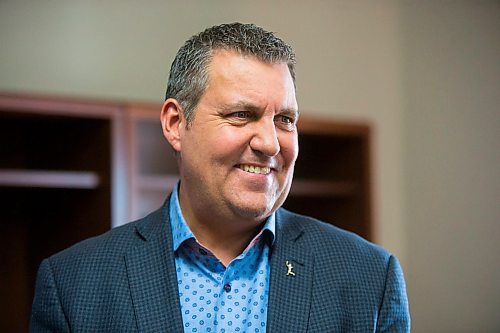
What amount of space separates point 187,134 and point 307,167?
145 cm

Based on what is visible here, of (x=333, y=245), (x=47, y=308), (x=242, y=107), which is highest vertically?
(x=242, y=107)

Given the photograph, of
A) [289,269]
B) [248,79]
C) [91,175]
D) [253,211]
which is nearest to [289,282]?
[289,269]

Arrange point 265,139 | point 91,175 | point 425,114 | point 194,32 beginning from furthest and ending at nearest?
point 425,114
point 194,32
point 91,175
point 265,139

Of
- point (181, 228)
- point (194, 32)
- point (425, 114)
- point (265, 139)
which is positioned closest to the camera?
point (265, 139)

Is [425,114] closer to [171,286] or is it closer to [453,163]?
[453,163]

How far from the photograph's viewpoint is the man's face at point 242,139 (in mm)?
1323

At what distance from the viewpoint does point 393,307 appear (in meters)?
1.37

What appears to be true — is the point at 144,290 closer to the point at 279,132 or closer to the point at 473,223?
the point at 279,132

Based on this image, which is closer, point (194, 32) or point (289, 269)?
point (289, 269)

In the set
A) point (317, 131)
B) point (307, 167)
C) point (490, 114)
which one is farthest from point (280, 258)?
Result: point (490, 114)

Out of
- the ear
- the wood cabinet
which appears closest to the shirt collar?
the ear

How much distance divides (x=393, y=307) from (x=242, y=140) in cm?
40

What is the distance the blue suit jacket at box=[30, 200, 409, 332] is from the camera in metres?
1.33

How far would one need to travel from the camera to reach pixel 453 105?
10.6 ft
